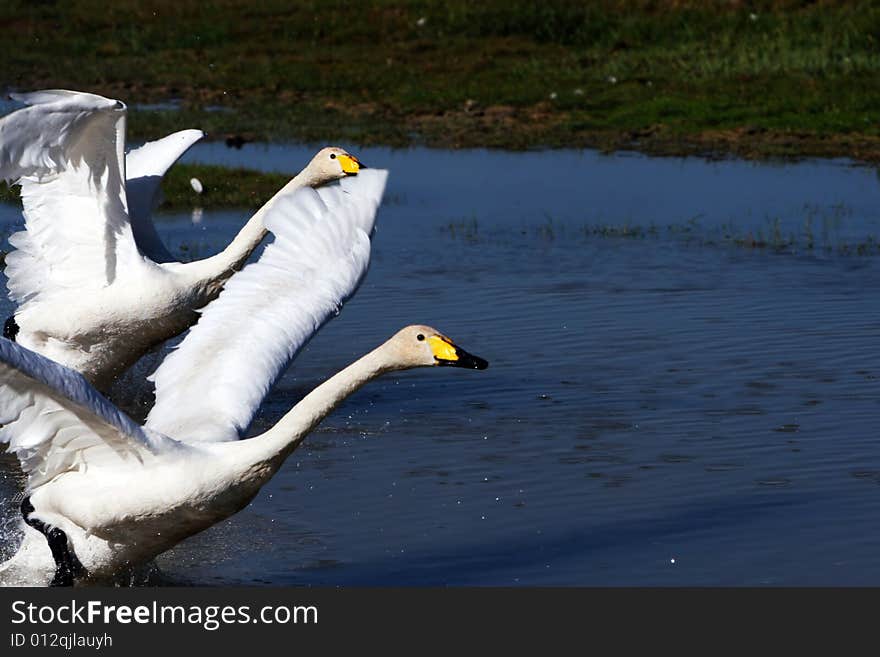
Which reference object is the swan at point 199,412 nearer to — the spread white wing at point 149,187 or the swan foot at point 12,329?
the swan foot at point 12,329

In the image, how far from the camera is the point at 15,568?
23.1 feet

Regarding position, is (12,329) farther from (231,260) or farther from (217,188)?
(217,188)

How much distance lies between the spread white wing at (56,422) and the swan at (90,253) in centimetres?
214

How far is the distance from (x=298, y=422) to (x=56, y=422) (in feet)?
2.95

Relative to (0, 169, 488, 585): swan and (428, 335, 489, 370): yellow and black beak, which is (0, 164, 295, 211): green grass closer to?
(0, 169, 488, 585): swan

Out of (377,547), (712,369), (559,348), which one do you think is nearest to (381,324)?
(559,348)

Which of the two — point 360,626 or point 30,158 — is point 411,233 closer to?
point 30,158


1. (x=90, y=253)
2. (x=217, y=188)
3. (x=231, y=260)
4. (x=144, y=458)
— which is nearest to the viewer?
(x=144, y=458)

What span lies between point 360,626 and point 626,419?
3.35m

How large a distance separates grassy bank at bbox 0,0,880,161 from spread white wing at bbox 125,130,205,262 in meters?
10.8

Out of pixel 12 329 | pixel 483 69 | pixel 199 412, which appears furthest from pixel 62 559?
pixel 483 69

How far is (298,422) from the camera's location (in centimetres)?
631

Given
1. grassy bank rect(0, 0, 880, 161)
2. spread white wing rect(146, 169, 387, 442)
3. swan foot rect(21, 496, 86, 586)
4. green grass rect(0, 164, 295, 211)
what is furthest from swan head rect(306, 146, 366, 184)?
grassy bank rect(0, 0, 880, 161)

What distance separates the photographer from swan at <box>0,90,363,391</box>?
8508 mm
